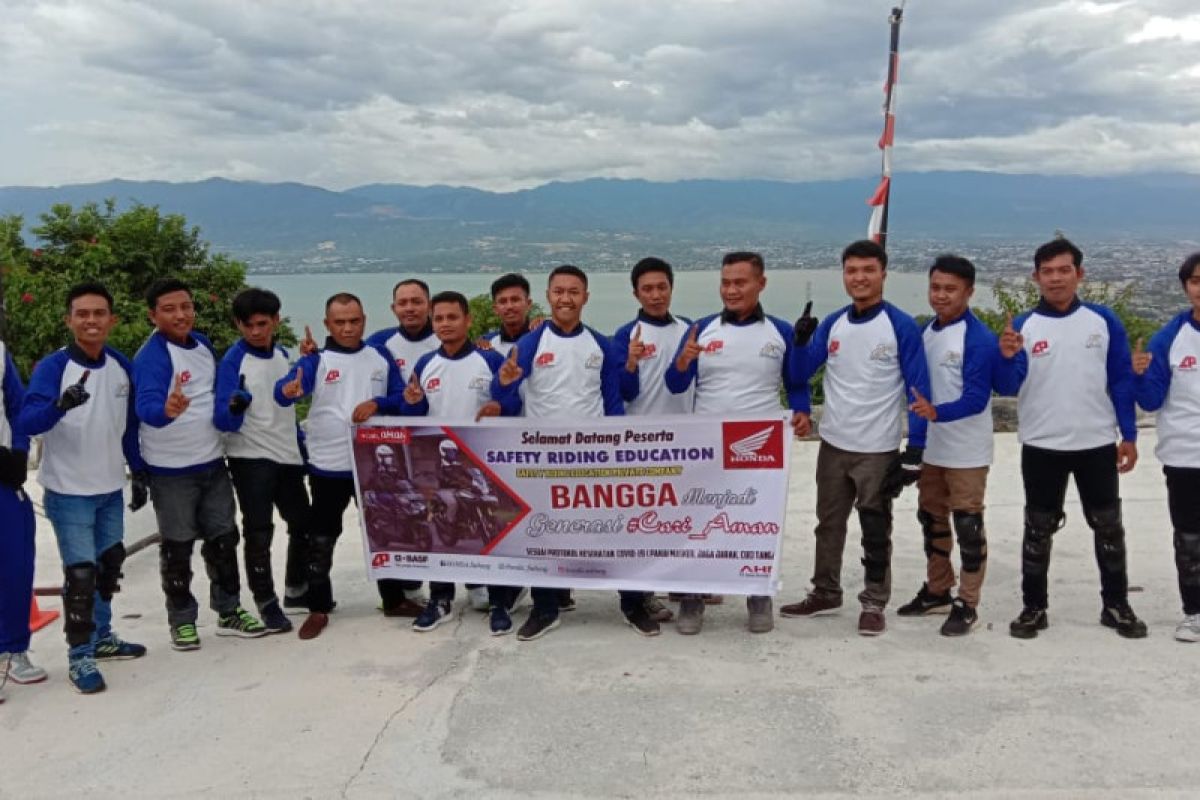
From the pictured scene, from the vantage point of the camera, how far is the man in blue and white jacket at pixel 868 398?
4738mm

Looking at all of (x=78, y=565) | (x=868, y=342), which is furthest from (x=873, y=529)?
(x=78, y=565)

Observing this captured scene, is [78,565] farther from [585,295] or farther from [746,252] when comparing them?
[746,252]

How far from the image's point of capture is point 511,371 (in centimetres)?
491

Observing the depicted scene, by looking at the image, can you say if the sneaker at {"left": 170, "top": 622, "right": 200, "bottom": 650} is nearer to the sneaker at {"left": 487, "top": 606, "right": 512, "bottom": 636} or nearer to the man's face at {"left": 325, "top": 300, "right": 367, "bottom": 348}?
the sneaker at {"left": 487, "top": 606, "right": 512, "bottom": 636}

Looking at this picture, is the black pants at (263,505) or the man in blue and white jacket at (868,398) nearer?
the man in blue and white jacket at (868,398)

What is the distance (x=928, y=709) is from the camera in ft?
12.9

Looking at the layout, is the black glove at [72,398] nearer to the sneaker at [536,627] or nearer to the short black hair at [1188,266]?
the sneaker at [536,627]

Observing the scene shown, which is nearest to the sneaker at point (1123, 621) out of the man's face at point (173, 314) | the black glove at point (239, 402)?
the black glove at point (239, 402)

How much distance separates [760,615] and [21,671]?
3.94 meters

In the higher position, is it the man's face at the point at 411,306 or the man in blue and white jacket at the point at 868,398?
the man's face at the point at 411,306

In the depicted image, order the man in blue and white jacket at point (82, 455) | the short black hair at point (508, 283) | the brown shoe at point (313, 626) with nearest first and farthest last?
the man in blue and white jacket at point (82, 455) → the brown shoe at point (313, 626) → the short black hair at point (508, 283)

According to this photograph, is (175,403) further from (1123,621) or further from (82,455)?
(1123,621)

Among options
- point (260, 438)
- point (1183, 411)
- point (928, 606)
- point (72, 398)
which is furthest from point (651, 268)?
point (72, 398)

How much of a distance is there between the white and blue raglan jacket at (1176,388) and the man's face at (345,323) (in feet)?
14.2
